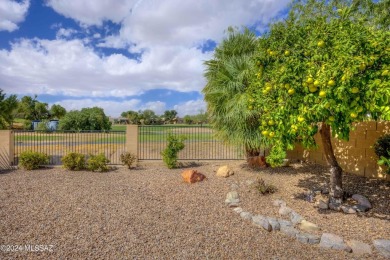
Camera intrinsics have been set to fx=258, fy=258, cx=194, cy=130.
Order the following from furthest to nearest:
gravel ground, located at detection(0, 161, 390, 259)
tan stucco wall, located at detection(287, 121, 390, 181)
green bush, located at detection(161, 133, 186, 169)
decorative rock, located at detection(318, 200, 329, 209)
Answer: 1. green bush, located at detection(161, 133, 186, 169)
2. tan stucco wall, located at detection(287, 121, 390, 181)
3. decorative rock, located at detection(318, 200, 329, 209)
4. gravel ground, located at detection(0, 161, 390, 259)

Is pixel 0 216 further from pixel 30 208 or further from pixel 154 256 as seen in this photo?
pixel 154 256

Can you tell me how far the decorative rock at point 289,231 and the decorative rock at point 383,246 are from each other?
1220 mm

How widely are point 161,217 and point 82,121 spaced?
3254 cm

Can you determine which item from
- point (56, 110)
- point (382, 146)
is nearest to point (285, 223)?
point (382, 146)

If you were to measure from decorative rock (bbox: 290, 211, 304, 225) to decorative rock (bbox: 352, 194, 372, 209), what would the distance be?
1.56 m

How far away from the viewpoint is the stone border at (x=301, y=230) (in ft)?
13.8

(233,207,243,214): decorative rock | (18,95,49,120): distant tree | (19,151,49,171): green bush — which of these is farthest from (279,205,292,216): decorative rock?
(18,95,49,120): distant tree

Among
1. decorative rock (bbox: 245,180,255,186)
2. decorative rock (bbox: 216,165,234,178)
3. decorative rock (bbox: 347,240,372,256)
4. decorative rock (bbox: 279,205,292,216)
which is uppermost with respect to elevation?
decorative rock (bbox: 216,165,234,178)

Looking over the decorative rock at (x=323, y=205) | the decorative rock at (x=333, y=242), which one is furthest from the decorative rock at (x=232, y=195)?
the decorative rock at (x=333, y=242)

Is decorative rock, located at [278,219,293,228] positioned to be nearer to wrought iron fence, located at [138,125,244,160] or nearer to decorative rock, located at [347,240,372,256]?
decorative rock, located at [347,240,372,256]

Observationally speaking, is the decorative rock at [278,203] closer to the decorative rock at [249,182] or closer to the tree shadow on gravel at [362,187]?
the tree shadow on gravel at [362,187]

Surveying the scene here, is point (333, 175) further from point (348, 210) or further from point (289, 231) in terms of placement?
point (289, 231)

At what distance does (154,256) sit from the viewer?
12.7 ft

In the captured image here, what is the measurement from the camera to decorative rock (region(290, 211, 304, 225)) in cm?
514
